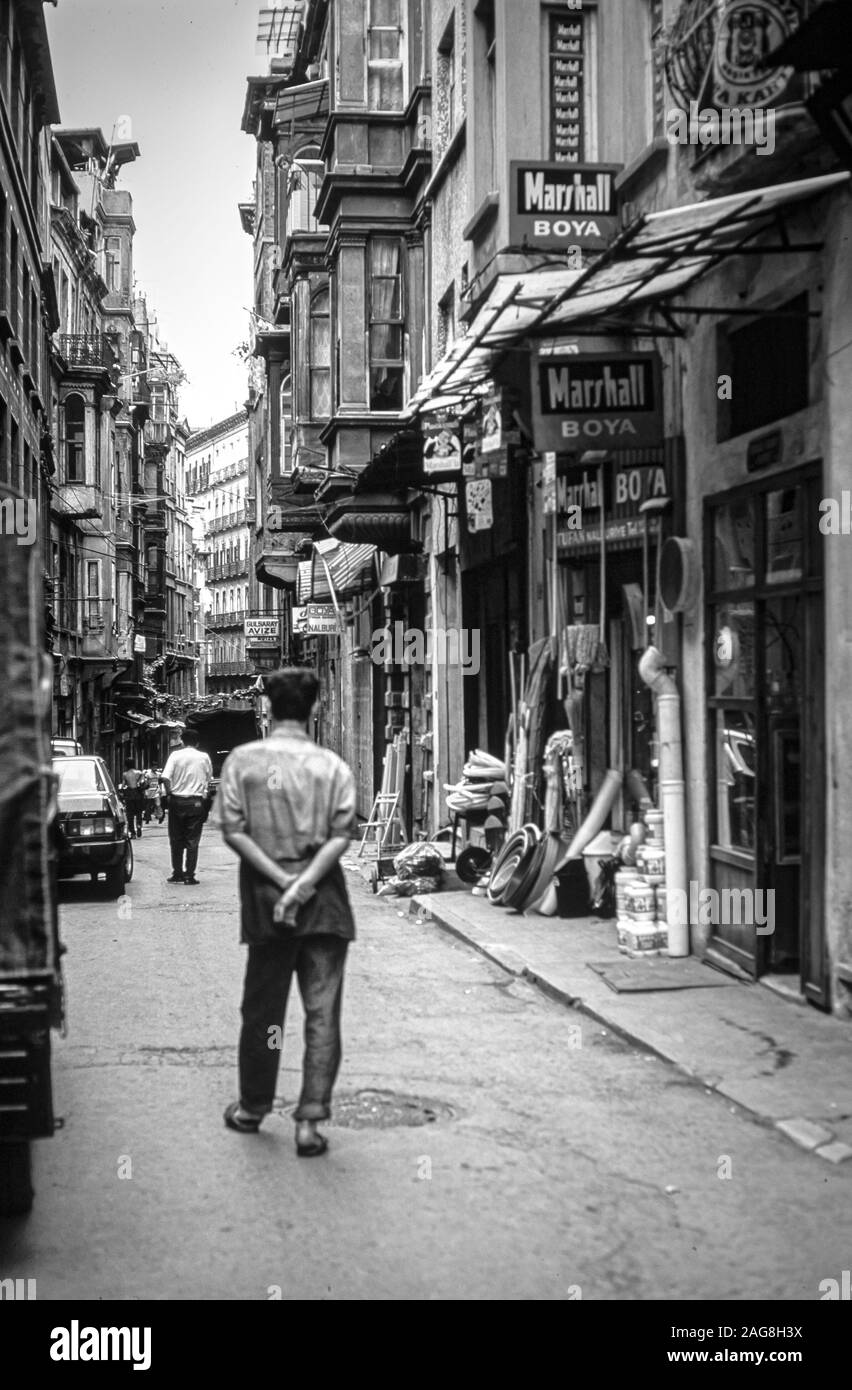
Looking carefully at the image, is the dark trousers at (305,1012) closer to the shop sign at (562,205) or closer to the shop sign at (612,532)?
the shop sign at (612,532)

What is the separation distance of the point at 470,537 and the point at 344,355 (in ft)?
26.0

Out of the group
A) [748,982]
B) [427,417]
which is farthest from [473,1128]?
[427,417]

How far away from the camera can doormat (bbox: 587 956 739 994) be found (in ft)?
32.9

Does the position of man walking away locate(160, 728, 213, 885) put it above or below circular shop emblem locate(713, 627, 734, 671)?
below

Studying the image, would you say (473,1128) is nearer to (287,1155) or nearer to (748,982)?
(287,1155)

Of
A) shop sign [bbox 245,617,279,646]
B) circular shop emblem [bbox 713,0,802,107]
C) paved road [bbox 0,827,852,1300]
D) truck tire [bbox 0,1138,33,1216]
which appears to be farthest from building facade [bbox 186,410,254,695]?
truck tire [bbox 0,1138,33,1216]

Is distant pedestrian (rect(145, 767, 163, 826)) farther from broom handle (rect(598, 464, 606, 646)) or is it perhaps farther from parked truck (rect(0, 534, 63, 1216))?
parked truck (rect(0, 534, 63, 1216))

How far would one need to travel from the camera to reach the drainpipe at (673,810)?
11.2 m

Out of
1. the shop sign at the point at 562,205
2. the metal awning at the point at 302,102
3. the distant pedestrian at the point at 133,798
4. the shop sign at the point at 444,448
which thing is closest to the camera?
the shop sign at the point at 562,205

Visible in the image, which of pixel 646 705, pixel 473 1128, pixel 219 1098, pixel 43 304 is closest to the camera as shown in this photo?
pixel 473 1128

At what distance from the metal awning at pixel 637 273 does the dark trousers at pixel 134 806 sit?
20.0 m

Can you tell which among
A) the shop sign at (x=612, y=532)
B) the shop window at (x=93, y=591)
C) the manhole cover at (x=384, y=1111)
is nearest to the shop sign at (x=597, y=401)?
the shop sign at (x=612, y=532)

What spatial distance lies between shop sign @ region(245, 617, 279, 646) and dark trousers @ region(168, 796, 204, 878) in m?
40.9
